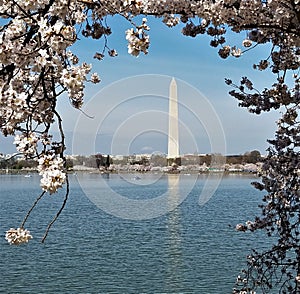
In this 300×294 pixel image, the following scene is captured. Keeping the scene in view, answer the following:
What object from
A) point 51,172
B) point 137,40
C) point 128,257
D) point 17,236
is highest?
point 137,40

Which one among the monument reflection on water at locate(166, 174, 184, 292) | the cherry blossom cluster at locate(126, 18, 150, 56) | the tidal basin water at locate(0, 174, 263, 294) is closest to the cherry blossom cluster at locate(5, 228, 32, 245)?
the cherry blossom cluster at locate(126, 18, 150, 56)

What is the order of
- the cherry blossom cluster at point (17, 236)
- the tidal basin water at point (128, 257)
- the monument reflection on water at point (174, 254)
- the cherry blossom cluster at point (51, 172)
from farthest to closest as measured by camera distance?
the monument reflection on water at point (174, 254), the tidal basin water at point (128, 257), the cherry blossom cluster at point (17, 236), the cherry blossom cluster at point (51, 172)

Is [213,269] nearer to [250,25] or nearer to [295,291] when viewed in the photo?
[295,291]

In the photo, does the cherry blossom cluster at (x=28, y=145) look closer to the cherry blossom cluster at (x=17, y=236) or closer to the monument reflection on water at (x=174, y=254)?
the cherry blossom cluster at (x=17, y=236)

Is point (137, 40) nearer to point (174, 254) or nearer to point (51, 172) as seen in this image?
point (51, 172)

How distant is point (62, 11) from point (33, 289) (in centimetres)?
991

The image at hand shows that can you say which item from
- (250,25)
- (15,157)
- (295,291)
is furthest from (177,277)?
(15,157)

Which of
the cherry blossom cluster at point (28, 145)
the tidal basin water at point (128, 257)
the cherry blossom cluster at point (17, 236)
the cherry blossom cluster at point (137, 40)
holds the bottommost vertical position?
the tidal basin water at point (128, 257)

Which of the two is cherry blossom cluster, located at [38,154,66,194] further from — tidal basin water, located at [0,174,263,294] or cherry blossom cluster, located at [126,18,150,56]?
tidal basin water, located at [0,174,263,294]

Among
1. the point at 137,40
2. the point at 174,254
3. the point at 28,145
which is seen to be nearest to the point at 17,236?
the point at 28,145

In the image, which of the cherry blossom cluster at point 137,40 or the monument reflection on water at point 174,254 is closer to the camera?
the cherry blossom cluster at point 137,40

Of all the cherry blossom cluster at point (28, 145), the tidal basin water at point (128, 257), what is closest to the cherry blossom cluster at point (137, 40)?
the cherry blossom cluster at point (28, 145)

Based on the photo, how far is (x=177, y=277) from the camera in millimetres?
11320

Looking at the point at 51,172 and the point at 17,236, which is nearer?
the point at 51,172
